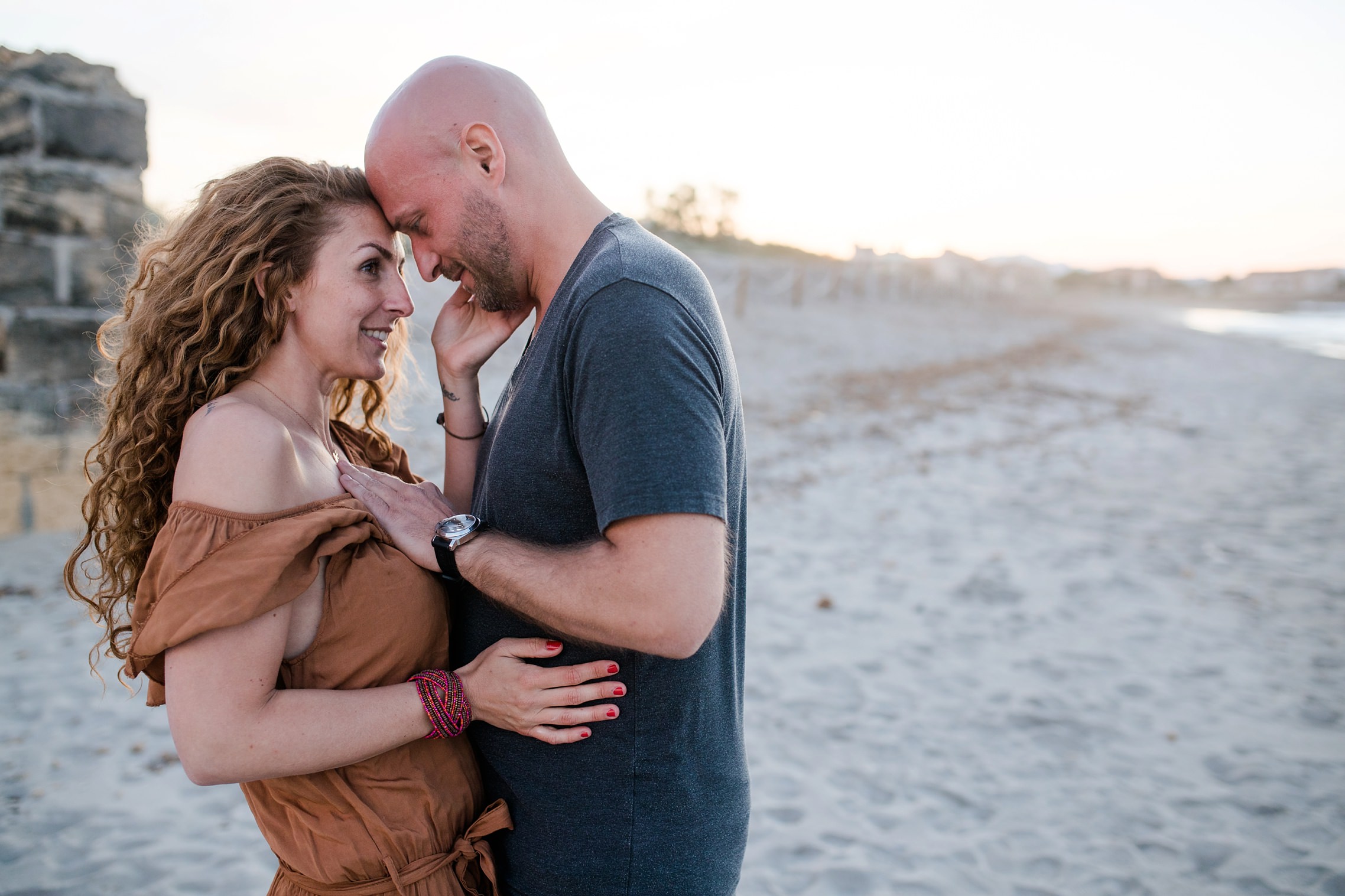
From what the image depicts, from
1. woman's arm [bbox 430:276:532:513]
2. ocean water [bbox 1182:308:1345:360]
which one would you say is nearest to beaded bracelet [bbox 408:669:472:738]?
woman's arm [bbox 430:276:532:513]

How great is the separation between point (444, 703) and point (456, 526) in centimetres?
33

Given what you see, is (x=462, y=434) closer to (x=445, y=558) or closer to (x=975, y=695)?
(x=445, y=558)

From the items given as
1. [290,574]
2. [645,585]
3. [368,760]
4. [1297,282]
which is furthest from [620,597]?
[1297,282]

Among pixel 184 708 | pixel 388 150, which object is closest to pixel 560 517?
pixel 184 708

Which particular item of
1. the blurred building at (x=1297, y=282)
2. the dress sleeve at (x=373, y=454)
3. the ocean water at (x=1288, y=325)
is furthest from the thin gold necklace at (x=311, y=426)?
the blurred building at (x=1297, y=282)

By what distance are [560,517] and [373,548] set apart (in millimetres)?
396

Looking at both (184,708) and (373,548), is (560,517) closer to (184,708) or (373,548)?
(373,548)

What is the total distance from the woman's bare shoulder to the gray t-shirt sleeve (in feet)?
1.88

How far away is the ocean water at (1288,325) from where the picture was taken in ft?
101

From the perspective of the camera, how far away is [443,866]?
1.59 metres

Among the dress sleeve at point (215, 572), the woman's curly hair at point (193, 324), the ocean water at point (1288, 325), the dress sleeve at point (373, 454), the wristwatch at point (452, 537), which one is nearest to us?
the dress sleeve at point (215, 572)

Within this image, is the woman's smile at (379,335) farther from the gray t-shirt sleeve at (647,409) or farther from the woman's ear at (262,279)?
the gray t-shirt sleeve at (647,409)

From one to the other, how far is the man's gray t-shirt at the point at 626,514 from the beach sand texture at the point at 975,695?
6.43 ft

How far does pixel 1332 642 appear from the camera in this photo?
5434 millimetres
